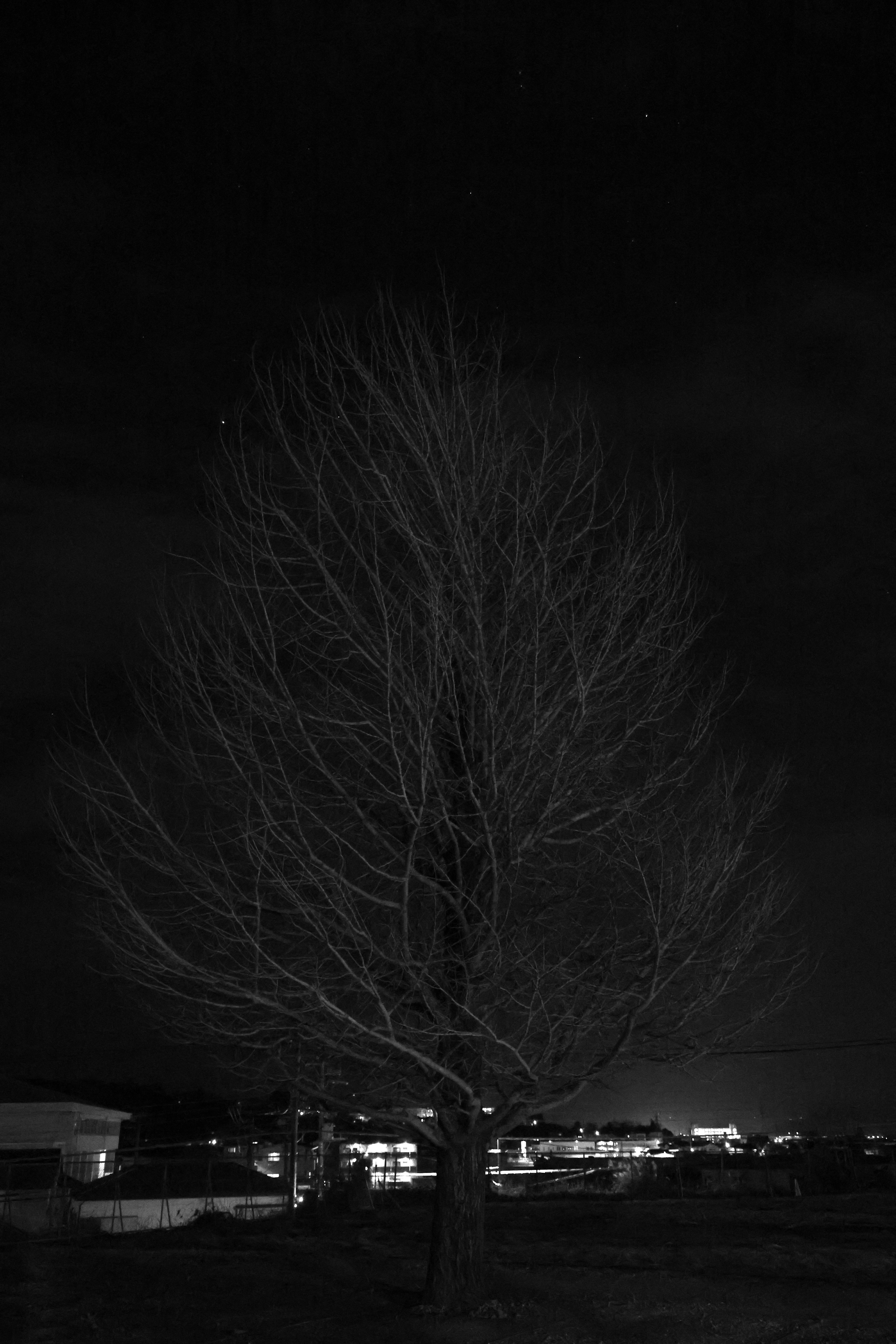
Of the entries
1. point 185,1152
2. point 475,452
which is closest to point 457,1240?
point 475,452

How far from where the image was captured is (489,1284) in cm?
1111

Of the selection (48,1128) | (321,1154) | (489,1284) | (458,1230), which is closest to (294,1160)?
(321,1154)

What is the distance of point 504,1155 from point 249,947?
30311mm

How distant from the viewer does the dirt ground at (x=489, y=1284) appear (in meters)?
9.84

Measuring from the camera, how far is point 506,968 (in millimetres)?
9773

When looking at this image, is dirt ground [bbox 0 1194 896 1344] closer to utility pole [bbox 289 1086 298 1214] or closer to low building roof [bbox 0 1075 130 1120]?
utility pole [bbox 289 1086 298 1214]

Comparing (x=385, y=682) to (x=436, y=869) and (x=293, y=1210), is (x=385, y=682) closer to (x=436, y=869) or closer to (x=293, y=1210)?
(x=436, y=869)

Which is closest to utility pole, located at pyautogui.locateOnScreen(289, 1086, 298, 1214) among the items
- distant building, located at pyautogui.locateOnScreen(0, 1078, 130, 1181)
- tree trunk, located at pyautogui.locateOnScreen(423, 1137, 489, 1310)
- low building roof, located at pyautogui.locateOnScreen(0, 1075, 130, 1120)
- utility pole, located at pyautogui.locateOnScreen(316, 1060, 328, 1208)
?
utility pole, located at pyautogui.locateOnScreen(316, 1060, 328, 1208)

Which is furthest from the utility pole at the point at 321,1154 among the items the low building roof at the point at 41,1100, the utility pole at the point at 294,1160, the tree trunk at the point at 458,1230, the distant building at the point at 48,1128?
the tree trunk at the point at 458,1230

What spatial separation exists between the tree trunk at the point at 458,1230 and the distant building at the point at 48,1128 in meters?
25.9

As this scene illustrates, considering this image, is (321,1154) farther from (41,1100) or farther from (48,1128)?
(41,1100)

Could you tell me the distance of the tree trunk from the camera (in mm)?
10141

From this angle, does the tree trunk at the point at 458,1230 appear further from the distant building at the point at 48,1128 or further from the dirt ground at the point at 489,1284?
the distant building at the point at 48,1128

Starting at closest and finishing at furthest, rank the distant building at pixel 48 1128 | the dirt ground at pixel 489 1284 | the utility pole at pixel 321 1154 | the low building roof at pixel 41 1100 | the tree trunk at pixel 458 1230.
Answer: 1. the dirt ground at pixel 489 1284
2. the tree trunk at pixel 458 1230
3. the utility pole at pixel 321 1154
4. the distant building at pixel 48 1128
5. the low building roof at pixel 41 1100
